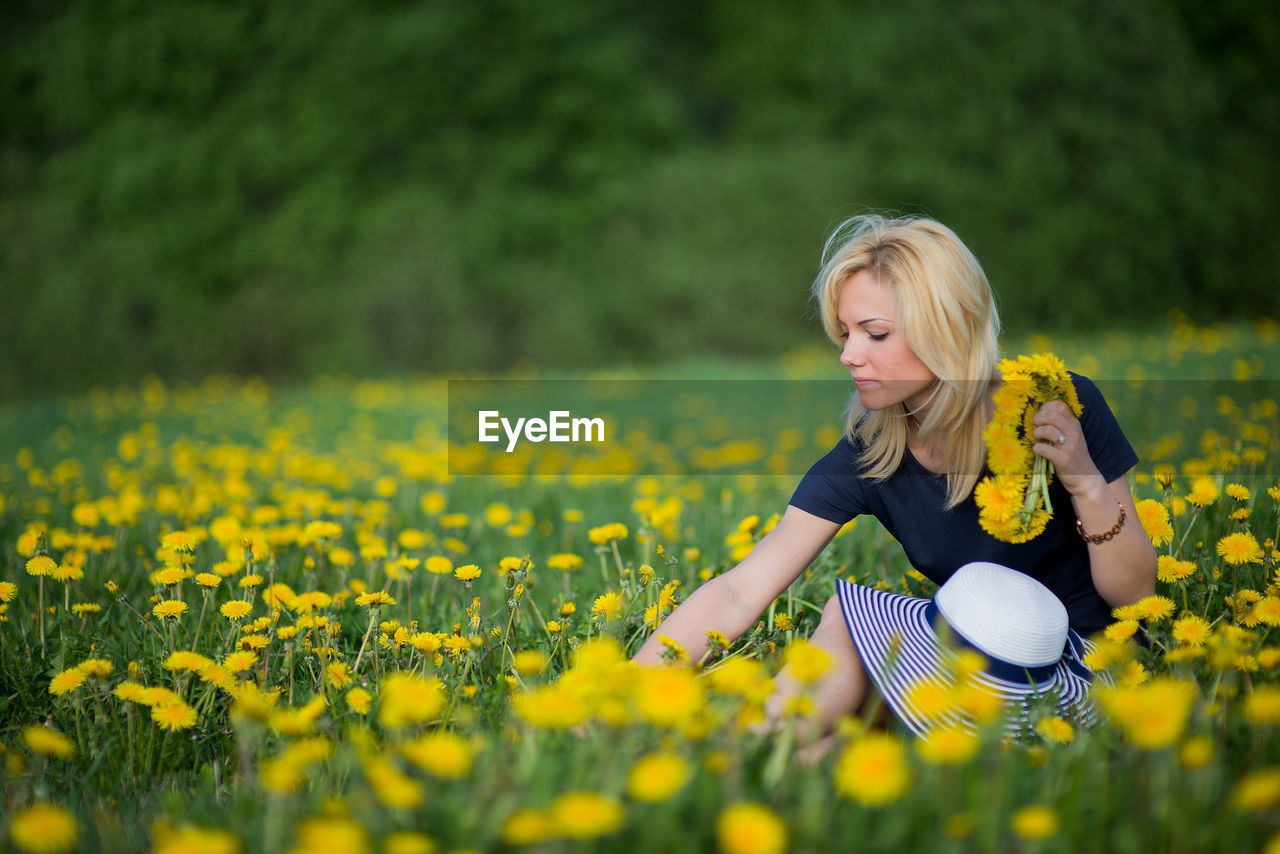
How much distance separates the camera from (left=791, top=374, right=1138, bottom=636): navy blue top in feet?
6.50

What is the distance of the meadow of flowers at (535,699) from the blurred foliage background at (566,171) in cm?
Result: 1191

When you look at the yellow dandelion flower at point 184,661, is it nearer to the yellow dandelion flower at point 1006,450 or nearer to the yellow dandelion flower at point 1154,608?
the yellow dandelion flower at point 1006,450

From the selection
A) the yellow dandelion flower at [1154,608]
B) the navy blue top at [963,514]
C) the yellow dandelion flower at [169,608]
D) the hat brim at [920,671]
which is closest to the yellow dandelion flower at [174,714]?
the yellow dandelion flower at [169,608]

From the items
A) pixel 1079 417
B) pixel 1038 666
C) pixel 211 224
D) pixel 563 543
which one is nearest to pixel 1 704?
pixel 563 543

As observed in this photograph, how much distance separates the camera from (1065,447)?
174 cm

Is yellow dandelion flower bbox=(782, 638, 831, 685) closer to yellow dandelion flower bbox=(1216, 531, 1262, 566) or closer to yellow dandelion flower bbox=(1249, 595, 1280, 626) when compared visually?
yellow dandelion flower bbox=(1249, 595, 1280, 626)

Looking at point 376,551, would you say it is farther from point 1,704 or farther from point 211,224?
point 211,224

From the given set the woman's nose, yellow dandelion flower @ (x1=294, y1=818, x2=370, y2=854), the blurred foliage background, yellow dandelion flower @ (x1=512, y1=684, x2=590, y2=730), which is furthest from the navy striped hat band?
the blurred foliage background

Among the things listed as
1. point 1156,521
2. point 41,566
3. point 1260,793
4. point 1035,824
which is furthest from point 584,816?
point 41,566

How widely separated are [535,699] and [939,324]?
47.8 inches

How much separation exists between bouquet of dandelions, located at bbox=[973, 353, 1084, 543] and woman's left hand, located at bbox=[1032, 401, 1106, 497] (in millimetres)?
29

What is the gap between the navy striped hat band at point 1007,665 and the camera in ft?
5.55

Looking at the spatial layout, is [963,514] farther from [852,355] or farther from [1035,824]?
[1035,824]

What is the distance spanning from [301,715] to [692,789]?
55cm
